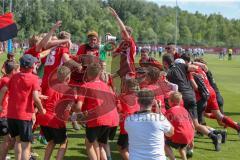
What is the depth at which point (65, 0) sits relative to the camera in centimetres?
10394

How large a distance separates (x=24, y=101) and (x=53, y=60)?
2.16 metres

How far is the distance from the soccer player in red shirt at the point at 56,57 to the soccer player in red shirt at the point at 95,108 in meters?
1.85

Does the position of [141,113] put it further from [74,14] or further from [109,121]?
[74,14]

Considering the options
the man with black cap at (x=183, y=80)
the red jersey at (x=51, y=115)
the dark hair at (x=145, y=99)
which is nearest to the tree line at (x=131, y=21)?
the man with black cap at (x=183, y=80)

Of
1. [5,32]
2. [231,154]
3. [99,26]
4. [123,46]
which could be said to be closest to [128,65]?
[123,46]

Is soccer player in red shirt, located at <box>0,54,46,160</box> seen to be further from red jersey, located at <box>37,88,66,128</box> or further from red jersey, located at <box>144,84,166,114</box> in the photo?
red jersey, located at <box>144,84,166,114</box>

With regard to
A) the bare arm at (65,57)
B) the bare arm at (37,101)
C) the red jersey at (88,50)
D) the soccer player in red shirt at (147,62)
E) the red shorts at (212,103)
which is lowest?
the red shorts at (212,103)

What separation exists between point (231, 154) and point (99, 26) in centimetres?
9373

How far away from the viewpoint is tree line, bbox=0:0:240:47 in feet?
277

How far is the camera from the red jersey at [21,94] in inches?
282

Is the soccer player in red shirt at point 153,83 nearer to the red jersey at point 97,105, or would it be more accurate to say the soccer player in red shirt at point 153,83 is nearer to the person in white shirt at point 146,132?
the red jersey at point 97,105

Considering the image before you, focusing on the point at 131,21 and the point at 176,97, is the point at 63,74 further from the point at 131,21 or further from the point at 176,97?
the point at 131,21

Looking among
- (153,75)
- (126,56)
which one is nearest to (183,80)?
(126,56)

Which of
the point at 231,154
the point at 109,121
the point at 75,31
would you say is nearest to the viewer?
the point at 109,121
